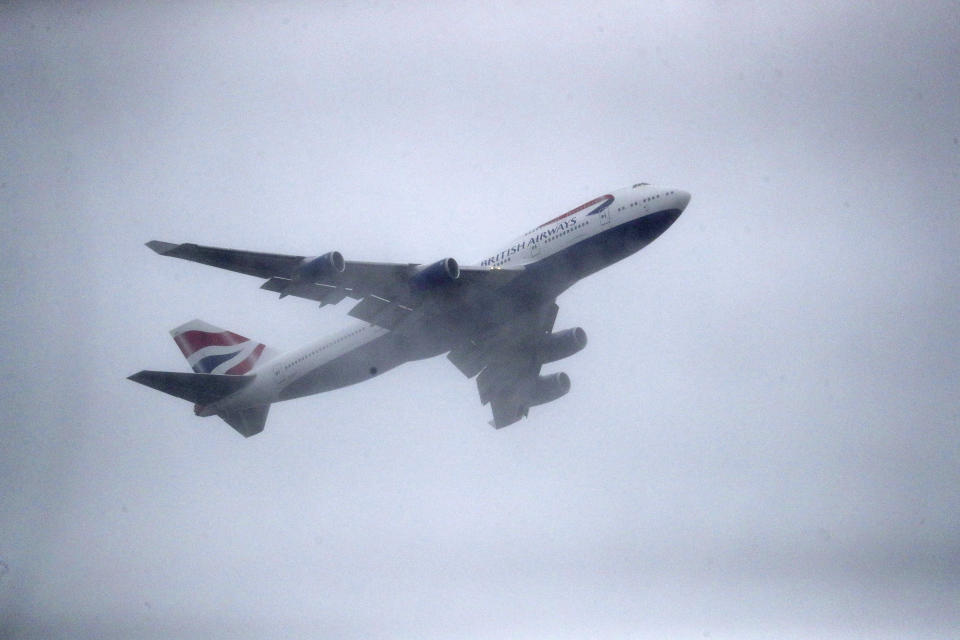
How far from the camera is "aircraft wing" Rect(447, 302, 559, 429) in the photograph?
89.4ft

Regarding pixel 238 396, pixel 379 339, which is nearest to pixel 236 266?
pixel 379 339

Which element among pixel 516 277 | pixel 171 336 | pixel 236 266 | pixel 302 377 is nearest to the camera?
pixel 236 266

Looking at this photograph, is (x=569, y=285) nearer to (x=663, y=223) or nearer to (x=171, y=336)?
(x=663, y=223)

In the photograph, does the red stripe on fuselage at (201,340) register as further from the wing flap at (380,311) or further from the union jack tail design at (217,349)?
the wing flap at (380,311)

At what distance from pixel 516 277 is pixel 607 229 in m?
2.91

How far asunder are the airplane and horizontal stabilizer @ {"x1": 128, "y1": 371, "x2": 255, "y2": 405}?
33 millimetres

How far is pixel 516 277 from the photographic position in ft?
77.8

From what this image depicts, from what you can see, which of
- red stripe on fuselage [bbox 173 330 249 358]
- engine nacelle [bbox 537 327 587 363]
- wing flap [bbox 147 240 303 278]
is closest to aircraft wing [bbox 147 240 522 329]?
wing flap [bbox 147 240 303 278]

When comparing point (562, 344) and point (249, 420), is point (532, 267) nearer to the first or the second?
point (562, 344)

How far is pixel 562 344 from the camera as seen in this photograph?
90.6ft

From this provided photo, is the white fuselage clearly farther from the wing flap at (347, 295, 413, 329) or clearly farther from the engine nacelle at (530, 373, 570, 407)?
the engine nacelle at (530, 373, 570, 407)

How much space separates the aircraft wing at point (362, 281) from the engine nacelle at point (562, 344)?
185 inches

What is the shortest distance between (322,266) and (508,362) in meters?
9.99

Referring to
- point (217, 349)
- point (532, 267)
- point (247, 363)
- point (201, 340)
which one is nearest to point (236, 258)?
point (532, 267)
